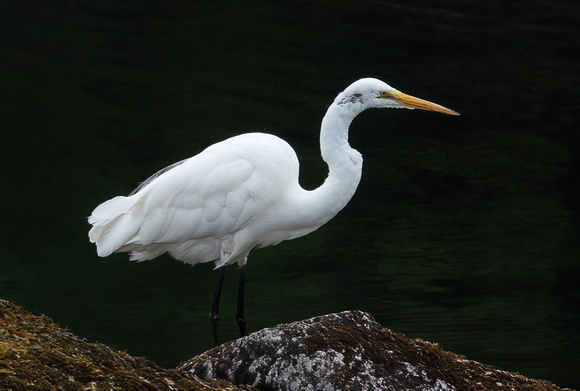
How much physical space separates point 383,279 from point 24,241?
3.84 metres

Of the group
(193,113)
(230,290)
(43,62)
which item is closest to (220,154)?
(230,290)

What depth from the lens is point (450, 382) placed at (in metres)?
3.73

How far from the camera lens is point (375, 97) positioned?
208 inches

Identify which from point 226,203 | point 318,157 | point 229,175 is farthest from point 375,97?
point 318,157

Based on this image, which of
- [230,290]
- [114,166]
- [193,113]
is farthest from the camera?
[193,113]

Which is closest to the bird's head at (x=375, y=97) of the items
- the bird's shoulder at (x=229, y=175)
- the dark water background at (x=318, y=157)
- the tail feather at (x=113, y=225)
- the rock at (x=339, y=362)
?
the bird's shoulder at (x=229, y=175)

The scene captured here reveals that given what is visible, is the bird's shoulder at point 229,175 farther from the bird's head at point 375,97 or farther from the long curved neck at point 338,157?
the bird's head at point 375,97

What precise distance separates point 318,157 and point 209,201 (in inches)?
223

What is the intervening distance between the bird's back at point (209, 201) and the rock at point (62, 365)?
7.33 feet

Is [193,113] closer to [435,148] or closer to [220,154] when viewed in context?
[435,148]

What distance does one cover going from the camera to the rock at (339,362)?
11.6 ft

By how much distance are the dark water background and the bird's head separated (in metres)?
4.09

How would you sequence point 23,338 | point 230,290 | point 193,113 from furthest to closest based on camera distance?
1. point 193,113
2. point 230,290
3. point 23,338

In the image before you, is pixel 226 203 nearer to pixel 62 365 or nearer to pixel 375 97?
pixel 375 97
